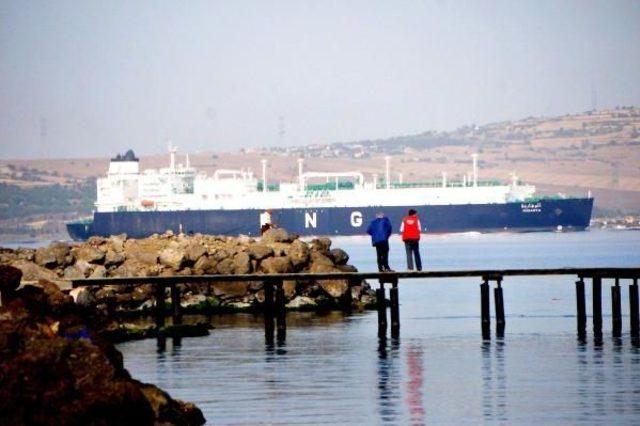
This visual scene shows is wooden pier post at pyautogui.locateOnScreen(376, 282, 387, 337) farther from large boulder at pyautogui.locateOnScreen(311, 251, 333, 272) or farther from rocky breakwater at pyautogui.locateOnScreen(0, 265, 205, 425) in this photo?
rocky breakwater at pyautogui.locateOnScreen(0, 265, 205, 425)

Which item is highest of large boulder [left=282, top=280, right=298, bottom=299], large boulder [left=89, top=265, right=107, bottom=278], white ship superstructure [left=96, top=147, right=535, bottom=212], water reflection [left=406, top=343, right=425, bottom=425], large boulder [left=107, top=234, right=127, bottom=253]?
white ship superstructure [left=96, top=147, right=535, bottom=212]

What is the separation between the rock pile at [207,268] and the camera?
3375 centimetres

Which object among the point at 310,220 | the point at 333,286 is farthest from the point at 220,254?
the point at 310,220

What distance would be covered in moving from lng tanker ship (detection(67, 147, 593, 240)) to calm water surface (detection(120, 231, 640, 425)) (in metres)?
94.9

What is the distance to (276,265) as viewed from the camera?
1353 inches

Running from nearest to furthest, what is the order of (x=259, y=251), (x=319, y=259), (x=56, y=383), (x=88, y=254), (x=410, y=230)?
(x=56, y=383)
(x=410, y=230)
(x=259, y=251)
(x=88, y=254)
(x=319, y=259)

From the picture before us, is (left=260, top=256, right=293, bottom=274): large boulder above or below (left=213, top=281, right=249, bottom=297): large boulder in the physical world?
above

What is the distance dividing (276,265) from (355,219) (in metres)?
95.3

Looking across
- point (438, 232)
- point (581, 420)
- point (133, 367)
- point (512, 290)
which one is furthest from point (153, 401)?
Answer: point (438, 232)

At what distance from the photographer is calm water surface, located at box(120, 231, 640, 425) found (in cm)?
1828

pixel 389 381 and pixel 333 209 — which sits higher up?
pixel 333 209

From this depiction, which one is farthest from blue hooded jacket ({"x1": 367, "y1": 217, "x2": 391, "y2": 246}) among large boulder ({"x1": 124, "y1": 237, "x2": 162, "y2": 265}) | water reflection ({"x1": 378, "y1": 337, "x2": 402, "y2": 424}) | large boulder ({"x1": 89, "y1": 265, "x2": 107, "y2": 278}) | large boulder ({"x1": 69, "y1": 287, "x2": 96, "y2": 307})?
large boulder ({"x1": 124, "y1": 237, "x2": 162, "y2": 265})

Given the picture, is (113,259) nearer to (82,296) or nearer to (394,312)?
(82,296)

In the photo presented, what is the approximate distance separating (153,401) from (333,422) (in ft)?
9.04
